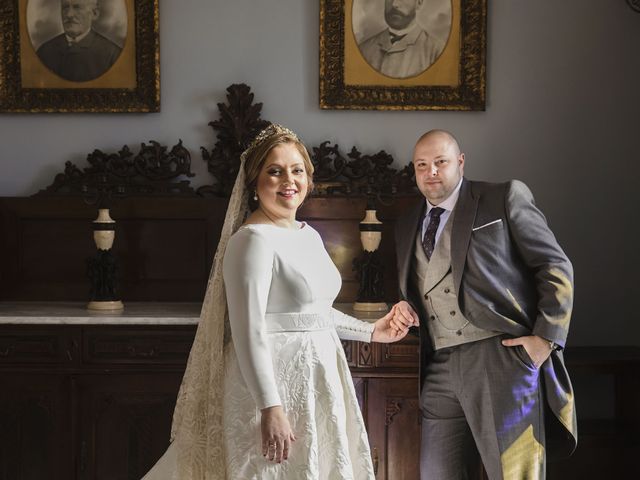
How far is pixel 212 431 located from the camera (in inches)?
87.1

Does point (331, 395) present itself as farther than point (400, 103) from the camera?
No

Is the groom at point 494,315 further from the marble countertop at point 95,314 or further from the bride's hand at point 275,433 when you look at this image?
the marble countertop at point 95,314

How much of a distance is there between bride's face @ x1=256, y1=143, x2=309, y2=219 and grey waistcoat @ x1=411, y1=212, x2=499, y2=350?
58 centimetres

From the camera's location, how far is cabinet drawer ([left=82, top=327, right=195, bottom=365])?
3.27 meters

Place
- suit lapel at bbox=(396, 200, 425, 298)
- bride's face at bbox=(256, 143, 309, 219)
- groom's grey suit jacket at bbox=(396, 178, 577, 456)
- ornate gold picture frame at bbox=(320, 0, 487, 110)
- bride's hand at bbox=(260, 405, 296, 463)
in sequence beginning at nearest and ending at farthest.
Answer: bride's hand at bbox=(260, 405, 296, 463), bride's face at bbox=(256, 143, 309, 219), groom's grey suit jacket at bbox=(396, 178, 577, 456), suit lapel at bbox=(396, 200, 425, 298), ornate gold picture frame at bbox=(320, 0, 487, 110)

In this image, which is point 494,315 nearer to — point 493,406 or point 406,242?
point 493,406

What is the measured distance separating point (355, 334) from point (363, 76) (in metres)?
1.61

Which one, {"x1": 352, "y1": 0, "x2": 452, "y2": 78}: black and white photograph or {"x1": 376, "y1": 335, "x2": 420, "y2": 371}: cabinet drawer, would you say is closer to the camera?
{"x1": 376, "y1": 335, "x2": 420, "y2": 371}: cabinet drawer

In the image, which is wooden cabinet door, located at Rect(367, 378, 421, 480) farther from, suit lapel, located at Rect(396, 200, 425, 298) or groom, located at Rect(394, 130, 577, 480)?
suit lapel, located at Rect(396, 200, 425, 298)

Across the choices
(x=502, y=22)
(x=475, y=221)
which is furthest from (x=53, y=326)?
(x=502, y=22)

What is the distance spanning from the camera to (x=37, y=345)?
3.29 metres

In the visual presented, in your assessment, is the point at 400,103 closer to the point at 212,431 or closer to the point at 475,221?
the point at 475,221

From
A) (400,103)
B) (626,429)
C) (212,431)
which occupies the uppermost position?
(400,103)

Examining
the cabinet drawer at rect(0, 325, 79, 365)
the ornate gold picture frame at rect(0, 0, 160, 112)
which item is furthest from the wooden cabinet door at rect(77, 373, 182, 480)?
the ornate gold picture frame at rect(0, 0, 160, 112)
